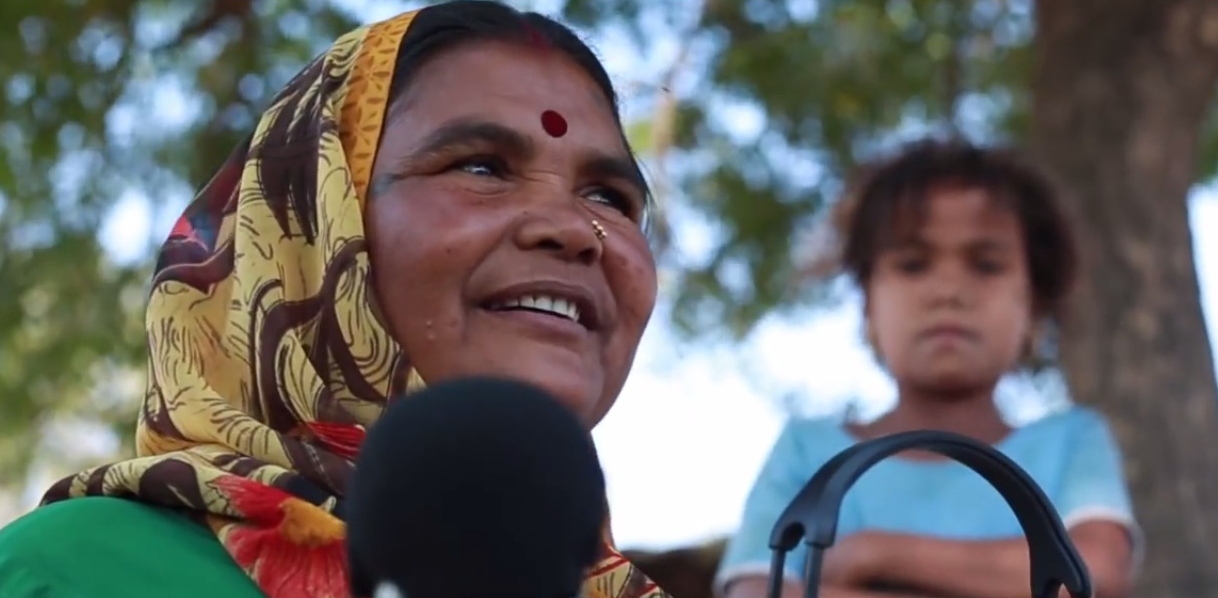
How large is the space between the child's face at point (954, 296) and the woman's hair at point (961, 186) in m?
0.03

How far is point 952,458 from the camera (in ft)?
4.83

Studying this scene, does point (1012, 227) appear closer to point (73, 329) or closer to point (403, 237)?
point (403, 237)

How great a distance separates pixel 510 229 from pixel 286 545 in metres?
0.46

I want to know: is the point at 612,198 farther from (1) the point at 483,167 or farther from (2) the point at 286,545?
(2) the point at 286,545

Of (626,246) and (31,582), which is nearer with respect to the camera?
(31,582)

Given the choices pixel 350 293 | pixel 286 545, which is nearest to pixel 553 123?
pixel 350 293

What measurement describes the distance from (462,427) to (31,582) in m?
0.67

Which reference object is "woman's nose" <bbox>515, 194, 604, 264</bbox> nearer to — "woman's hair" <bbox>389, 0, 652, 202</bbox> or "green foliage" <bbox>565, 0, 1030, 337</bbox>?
"woman's hair" <bbox>389, 0, 652, 202</bbox>

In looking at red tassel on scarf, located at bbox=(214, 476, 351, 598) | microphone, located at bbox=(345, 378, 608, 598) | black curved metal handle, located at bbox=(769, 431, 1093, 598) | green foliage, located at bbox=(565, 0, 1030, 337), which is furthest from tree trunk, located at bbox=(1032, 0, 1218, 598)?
microphone, located at bbox=(345, 378, 608, 598)

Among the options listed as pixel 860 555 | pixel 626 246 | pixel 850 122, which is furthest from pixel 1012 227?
pixel 850 122

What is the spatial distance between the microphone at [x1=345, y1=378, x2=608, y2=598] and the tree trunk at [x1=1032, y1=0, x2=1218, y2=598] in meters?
3.77

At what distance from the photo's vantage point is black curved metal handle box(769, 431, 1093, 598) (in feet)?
4.67

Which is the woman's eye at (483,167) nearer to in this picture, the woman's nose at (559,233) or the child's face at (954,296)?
the woman's nose at (559,233)

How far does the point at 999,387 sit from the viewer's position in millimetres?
2979
